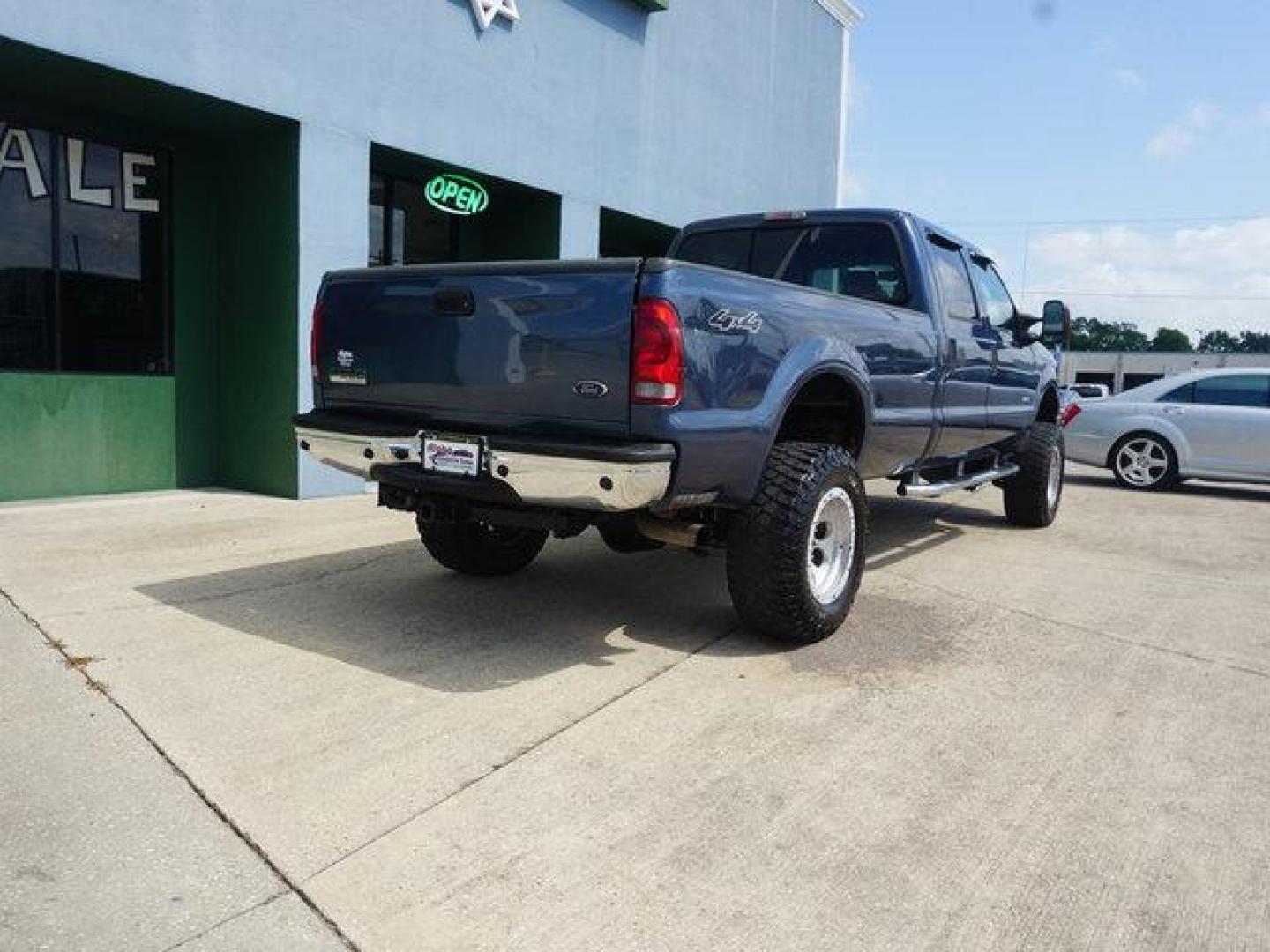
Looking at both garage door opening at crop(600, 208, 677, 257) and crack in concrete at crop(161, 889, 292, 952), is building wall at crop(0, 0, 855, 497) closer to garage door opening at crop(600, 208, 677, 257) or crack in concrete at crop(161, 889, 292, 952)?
garage door opening at crop(600, 208, 677, 257)

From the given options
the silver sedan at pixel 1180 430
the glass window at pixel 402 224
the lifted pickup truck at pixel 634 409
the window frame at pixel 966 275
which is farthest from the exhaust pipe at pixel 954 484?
the glass window at pixel 402 224

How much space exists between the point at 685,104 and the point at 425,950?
11.9m

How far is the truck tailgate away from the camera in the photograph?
11.5 feet

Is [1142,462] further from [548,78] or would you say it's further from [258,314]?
[258,314]

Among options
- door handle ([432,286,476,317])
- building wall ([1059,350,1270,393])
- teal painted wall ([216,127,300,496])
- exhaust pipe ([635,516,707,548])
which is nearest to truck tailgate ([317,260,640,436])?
door handle ([432,286,476,317])

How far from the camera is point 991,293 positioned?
22.4 feet

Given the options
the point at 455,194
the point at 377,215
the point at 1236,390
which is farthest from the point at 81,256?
the point at 1236,390

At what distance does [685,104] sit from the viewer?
490 inches

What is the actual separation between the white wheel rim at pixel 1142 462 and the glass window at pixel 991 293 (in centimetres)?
506

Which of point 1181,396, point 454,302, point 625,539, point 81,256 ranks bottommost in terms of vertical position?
point 625,539

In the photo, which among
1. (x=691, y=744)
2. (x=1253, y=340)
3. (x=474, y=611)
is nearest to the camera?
(x=691, y=744)

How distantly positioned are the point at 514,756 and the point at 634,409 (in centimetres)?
124

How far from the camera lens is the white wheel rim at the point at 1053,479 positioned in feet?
25.1

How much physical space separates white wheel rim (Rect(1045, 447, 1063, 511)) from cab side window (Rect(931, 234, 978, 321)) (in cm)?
200
